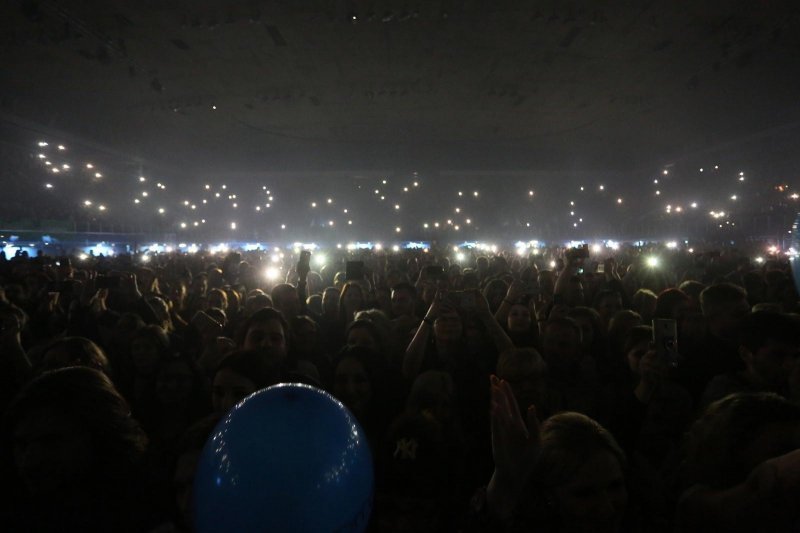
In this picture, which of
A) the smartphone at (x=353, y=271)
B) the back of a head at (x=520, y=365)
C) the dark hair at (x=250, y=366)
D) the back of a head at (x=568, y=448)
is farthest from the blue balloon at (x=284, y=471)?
the smartphone at (x=353, y=271)

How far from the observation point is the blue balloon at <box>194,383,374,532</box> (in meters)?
0.92

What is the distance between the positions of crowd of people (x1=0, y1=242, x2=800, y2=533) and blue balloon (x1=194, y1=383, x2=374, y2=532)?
0.82m

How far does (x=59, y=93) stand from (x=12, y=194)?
13.2 m

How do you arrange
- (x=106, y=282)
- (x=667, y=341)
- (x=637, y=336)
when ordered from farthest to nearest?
(x=106, y=282)
(x=637, y=336)
(x=667, y=341)

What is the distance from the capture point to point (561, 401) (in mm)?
3240

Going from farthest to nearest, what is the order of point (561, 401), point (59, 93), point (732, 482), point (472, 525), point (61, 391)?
1. point (59, 93)
2. point (561, 401)
3. point (61, 391)
4. point (472, 525)
5. point (732, 482)

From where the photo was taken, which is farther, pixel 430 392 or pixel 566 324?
pixel 566 324

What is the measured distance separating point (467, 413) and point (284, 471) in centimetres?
263

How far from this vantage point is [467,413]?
11.0ft

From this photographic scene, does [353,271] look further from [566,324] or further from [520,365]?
[520,365]

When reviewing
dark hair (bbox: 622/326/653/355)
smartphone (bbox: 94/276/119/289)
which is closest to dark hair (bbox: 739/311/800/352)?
dark hair (bbox: 622/326/653/355)

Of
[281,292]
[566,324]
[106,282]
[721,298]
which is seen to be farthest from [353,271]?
[721,298]

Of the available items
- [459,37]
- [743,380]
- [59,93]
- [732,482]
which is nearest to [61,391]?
[732,482]

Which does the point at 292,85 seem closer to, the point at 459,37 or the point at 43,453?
the point at 459,37
